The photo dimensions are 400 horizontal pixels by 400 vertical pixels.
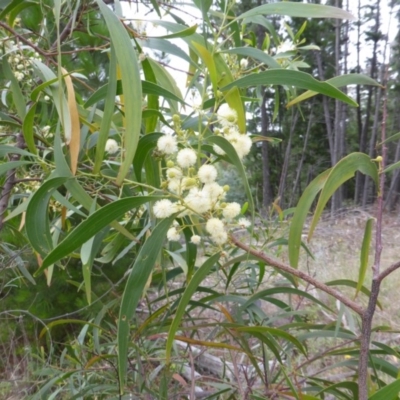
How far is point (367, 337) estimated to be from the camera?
453mm

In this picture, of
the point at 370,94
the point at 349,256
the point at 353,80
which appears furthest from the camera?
the point at 370,94

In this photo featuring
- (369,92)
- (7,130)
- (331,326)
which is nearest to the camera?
(331,326)

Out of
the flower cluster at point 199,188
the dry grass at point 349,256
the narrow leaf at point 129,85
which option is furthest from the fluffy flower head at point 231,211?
the dry grass at point 349,256

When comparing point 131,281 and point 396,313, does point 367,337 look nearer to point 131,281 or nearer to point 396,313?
point 131,281

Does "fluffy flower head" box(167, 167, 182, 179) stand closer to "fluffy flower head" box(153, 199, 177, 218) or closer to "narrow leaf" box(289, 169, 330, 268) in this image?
"fluffy flower head" box(153, 199, 177, 218)

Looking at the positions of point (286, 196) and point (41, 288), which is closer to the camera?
point (41, 288)

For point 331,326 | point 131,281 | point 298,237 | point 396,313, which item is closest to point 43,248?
point 131,281

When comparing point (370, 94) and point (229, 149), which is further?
point (370, 94)

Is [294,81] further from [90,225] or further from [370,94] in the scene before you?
[370,94]

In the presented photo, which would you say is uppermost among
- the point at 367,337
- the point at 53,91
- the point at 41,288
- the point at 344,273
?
the point at 53,91

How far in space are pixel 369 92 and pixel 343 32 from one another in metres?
1.36

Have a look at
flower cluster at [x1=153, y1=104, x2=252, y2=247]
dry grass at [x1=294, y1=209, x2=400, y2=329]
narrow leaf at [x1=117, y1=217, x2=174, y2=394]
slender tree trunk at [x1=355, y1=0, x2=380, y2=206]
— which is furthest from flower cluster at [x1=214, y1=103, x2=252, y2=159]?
slender tree trunk at [x1=355, y1=0, x2=380, y2=206]

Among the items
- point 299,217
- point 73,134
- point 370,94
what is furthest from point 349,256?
point 370,94

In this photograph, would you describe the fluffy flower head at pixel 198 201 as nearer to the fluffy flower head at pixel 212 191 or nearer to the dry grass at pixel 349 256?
the fluffy flower head at pixel 212 191
